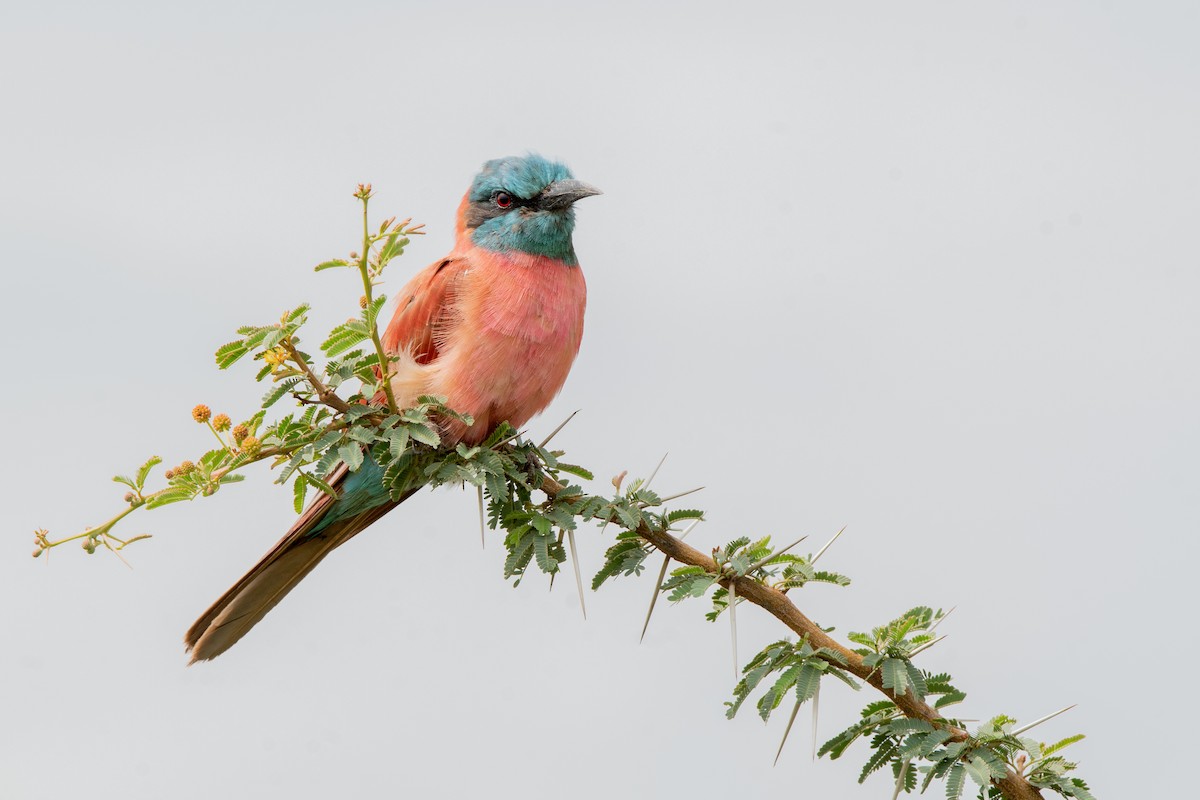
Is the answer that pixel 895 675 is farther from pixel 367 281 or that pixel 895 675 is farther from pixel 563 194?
pixel 563 194

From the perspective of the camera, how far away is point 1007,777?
3865mm

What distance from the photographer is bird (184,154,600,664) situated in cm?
567

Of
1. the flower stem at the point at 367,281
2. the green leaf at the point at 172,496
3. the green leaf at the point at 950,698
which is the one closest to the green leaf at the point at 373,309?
the flower stem at the point at 367,281

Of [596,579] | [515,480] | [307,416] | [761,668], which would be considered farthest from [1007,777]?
[307,416]

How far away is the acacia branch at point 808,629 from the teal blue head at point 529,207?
235cm

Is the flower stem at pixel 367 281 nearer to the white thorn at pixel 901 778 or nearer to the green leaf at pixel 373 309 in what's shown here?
the green leaf at pixel 373 309

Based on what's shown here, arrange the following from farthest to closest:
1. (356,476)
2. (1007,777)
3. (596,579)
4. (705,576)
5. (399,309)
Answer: (399,309)
(356,476)
(596,579)
(705,576)
(1007,777)

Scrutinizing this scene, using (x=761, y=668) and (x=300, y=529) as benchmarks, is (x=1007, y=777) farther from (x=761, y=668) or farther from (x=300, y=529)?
(x=300, y=529)

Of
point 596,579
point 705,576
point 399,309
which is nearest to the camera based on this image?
point 705,576

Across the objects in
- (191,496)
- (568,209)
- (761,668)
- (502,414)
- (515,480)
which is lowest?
(191,496)

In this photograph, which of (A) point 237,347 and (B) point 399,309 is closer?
(A) point 237,347

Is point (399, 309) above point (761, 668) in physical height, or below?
above

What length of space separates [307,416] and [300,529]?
5.15 feet

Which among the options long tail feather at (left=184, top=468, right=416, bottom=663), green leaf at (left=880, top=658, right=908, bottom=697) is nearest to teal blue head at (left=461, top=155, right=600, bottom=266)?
long tail feather at (left=184, top=468, right=416, bottom=663)
